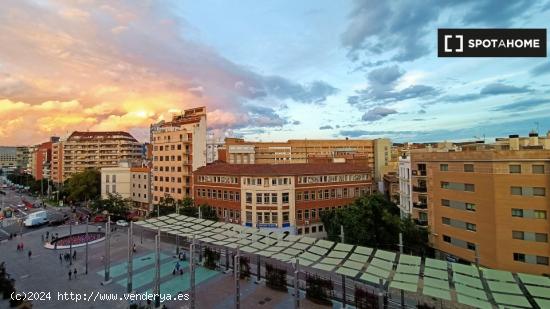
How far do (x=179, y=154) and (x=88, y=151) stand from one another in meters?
68.5

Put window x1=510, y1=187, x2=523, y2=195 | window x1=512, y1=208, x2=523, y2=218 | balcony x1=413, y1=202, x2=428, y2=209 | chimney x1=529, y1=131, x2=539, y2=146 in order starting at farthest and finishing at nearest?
balcony x1=413, y1=202, x2=428, y2=209 < chimney x1=529, y1=131, x2=539, y2=146 < window x1=510, y1=187, x2=523, y2=195 < window x1=512, y1=208, x2=523, y2=218

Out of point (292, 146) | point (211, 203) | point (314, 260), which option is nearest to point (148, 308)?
point (314, 260)

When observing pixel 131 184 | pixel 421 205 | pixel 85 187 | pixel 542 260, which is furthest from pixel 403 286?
pixel 85 187

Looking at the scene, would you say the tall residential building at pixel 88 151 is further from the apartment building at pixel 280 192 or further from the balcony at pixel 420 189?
the balcony at pixel 420 189

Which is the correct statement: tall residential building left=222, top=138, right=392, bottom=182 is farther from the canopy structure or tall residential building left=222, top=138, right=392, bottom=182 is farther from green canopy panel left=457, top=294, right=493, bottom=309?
green canopy panel left=457, top=294, right=493, bottom=309

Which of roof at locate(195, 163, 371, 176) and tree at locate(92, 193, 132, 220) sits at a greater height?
roof at locate(195, 163, 371, 176)

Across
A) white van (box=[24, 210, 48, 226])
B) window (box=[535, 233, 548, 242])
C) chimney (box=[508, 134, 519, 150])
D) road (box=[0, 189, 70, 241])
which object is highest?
chimney (box=[508, 134, 519, 150])

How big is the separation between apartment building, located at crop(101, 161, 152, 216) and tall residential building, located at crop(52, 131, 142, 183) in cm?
3115

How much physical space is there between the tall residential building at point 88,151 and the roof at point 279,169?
72.1 metres

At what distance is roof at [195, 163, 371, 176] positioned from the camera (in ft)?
165

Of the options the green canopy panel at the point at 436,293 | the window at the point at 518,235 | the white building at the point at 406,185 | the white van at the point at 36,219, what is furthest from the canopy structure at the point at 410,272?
Answer: the white van at the point at 36,219

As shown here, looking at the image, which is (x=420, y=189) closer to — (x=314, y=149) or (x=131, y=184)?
(x=131, y=184)

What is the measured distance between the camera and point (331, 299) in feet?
90.4

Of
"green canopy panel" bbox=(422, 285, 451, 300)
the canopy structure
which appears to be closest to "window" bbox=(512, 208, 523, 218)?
the canopy structure
